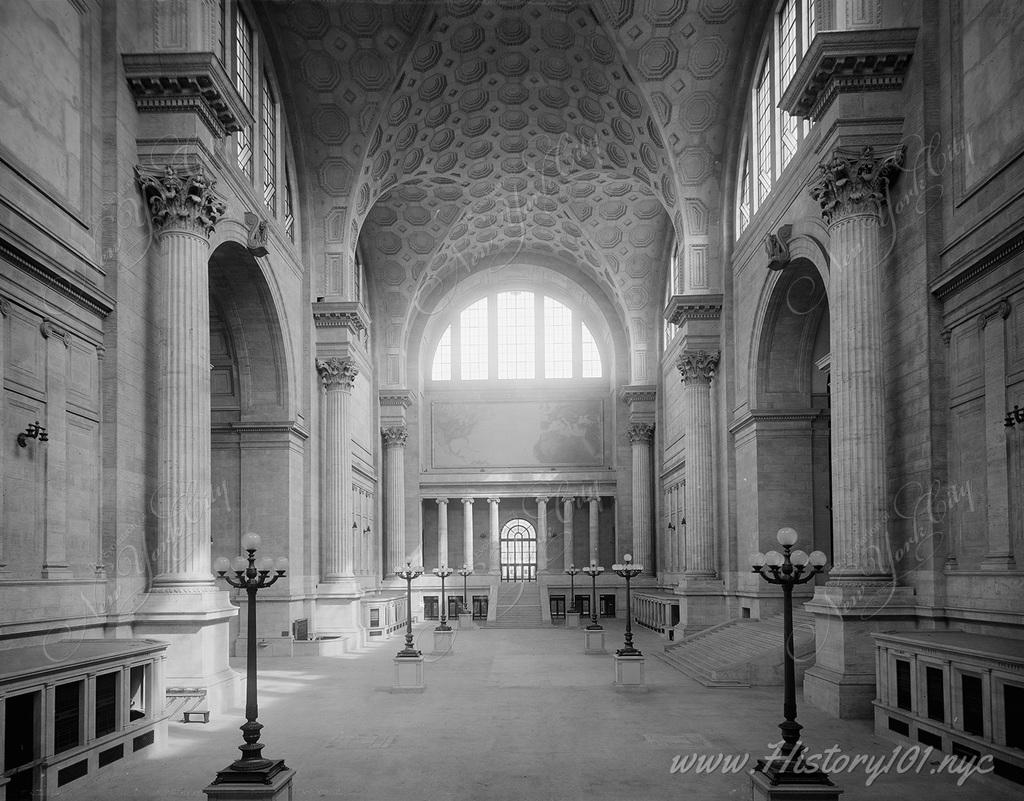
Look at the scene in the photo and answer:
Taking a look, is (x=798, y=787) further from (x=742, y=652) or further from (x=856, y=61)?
(x=742, y=652)

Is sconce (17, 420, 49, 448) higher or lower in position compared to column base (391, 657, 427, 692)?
higher

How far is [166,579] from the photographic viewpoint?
18625mm

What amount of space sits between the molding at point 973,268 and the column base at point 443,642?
19180 mm

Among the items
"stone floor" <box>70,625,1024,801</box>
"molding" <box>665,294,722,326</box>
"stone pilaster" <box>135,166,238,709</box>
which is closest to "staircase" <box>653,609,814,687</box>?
"stone floor" <box>70,625,1024,801</box>

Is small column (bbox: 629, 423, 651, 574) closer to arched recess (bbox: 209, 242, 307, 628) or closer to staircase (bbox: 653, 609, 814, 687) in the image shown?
staircase (bbox: 653, 609, 814, 687)

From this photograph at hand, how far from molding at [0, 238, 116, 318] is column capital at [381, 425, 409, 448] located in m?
30.6

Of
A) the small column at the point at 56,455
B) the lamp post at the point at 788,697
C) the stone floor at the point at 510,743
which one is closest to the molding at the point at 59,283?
the small column at the point at 56,455

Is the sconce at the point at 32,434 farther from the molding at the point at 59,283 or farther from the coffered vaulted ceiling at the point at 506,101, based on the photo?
the coffered vaulted ceiling at the point at 506,101

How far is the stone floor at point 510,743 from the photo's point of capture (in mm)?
12867

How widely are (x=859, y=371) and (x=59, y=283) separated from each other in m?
13.9

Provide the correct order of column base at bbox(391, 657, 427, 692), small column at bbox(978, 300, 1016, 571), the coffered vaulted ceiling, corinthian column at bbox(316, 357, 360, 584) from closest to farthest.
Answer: small column at bbox(978, 300, 1016, 571)
column base at bbox(391, 657, 427, 692)
the coffered vaulted ceiling
corinthian column at bbox(316, 357, 360, 584)

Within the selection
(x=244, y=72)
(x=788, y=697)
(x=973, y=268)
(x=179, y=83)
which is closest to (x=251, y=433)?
(x=244, y=72)

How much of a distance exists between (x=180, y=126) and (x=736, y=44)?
17343 millimetres

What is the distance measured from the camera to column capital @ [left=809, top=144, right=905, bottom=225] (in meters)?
19.1
